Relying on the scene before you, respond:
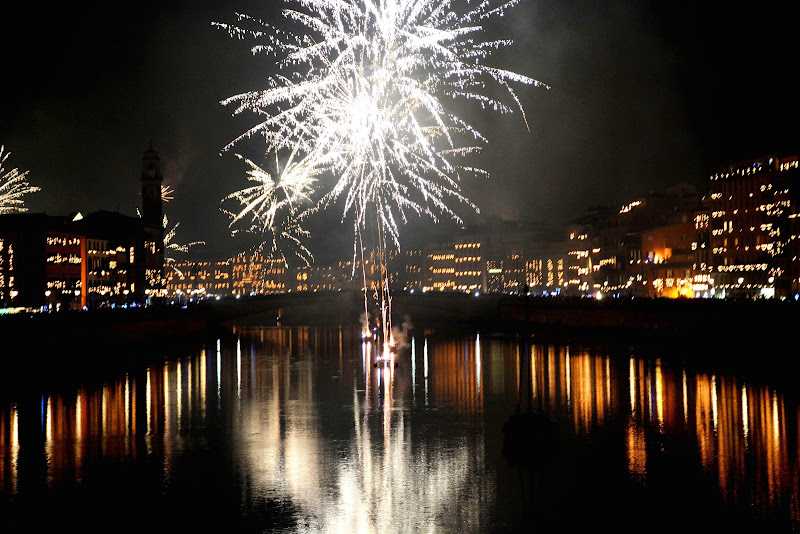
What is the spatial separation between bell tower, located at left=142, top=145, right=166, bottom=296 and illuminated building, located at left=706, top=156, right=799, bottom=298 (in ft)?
264

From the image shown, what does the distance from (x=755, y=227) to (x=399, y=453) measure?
75694mm

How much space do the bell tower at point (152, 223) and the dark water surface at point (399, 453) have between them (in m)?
96.6

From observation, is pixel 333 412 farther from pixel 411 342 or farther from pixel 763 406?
pixel 411 342

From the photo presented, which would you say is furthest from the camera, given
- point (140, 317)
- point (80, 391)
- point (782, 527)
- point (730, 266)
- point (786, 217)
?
point (730, 266)

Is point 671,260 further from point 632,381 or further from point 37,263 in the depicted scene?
point 632,381

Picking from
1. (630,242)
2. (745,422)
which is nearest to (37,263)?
(630,242)

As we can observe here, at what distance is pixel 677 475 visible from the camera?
25.3 m

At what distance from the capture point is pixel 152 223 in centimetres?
15112

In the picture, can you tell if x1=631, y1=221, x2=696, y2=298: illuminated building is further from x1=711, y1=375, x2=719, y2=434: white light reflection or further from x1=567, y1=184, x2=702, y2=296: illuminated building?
x1=711, y1=375, x2=719, y2=434: white light reflection

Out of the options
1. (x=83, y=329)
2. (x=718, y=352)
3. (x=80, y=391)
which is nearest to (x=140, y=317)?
(x=83, y=329)

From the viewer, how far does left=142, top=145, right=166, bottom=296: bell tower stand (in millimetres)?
143750

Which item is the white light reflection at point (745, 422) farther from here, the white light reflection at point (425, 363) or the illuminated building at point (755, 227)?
the illuminated building at point (755, 227)

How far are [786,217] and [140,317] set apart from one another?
58.1 m

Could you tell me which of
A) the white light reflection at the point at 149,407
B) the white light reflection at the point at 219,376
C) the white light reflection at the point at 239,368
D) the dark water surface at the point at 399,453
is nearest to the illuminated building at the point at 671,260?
the white light reflection at the point at 239,368
